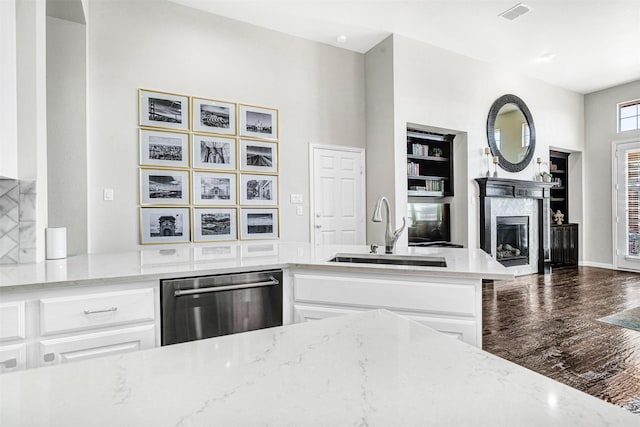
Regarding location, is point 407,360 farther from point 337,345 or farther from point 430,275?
point 430,275

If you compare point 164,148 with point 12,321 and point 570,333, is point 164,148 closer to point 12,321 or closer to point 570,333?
point 12,321

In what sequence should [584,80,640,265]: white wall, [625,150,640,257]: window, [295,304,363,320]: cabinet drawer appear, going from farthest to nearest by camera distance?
[584,80,640,265]: white wall, [625,150,640,257]: window, [295,304,363,320]: cabinet drawer

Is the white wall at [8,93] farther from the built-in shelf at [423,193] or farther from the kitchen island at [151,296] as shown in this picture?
the built-in shelf at [423,193]

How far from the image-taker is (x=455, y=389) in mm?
516

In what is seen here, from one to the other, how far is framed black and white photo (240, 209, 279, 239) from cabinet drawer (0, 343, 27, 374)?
2.91 meters

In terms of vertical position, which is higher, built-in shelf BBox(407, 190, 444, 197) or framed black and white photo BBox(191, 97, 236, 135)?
framed black and white photo BBox(191, 97, 236, 135)

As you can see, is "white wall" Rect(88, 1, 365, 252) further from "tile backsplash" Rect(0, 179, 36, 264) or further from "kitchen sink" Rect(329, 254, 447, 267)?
"kitchen sink" Rect(329, 254, 447, 267)

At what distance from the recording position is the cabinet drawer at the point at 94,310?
1461mm

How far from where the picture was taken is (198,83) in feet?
13.4

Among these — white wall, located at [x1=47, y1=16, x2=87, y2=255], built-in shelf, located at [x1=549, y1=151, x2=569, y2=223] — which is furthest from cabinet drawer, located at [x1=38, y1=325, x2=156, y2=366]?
built-in shelf, located at [x1=549, y1=151, x2=569, y2=223]

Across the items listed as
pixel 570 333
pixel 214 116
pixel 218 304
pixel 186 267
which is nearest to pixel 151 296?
pixel 186 267

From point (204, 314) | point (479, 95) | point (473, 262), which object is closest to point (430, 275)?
point (473, 262)

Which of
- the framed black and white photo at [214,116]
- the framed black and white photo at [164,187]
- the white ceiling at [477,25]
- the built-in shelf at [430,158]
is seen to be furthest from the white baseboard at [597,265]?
the framed black and white photo at [164,187]

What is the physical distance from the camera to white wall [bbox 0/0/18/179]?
1729 millimetres
